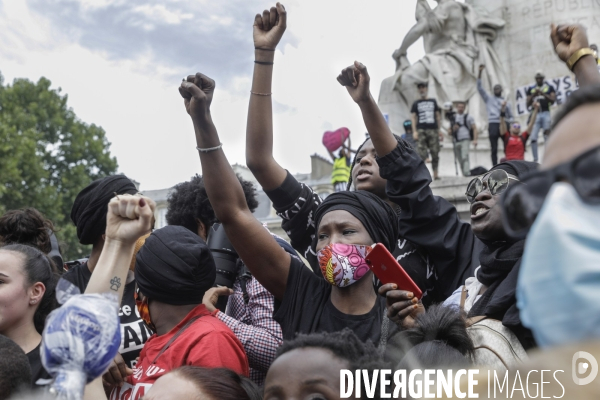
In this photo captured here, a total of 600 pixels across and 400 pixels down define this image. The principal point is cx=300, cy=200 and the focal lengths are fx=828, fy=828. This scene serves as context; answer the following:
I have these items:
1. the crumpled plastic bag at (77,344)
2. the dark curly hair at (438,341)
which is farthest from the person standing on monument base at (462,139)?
the crumpled plastic bag at (77,344)

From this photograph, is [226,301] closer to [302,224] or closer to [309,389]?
[302,224]

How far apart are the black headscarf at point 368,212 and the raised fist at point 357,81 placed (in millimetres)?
454

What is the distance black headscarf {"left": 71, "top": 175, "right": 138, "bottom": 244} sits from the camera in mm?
4023

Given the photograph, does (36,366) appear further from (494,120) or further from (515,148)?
(494,120)

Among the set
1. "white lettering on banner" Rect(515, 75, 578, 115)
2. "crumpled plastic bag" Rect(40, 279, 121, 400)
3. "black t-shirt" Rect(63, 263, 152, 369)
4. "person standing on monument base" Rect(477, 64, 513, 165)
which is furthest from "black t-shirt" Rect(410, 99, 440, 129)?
"crumpled plastic bag" Rect(40, 279, 121, 400)

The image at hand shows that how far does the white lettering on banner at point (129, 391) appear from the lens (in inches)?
113

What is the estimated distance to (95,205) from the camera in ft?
13.3

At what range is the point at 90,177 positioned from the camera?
34.8m

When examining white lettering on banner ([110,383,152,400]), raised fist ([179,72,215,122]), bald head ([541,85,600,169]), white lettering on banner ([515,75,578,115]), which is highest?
white lettering on banner ([515,75,578,115])

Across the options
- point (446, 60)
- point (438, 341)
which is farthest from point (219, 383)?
point (446, 60)

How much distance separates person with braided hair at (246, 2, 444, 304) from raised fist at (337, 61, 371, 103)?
1.17 feet

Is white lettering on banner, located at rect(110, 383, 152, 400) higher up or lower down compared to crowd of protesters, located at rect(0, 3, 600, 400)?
lower down

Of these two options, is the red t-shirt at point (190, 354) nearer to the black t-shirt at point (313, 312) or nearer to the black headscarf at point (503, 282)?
the black t-shirt at point (313, 312)

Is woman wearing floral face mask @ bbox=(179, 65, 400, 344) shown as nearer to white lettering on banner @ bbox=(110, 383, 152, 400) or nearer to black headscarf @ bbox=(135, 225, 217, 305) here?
black headscarf @ bbox=(135, 225, 217, 305)
